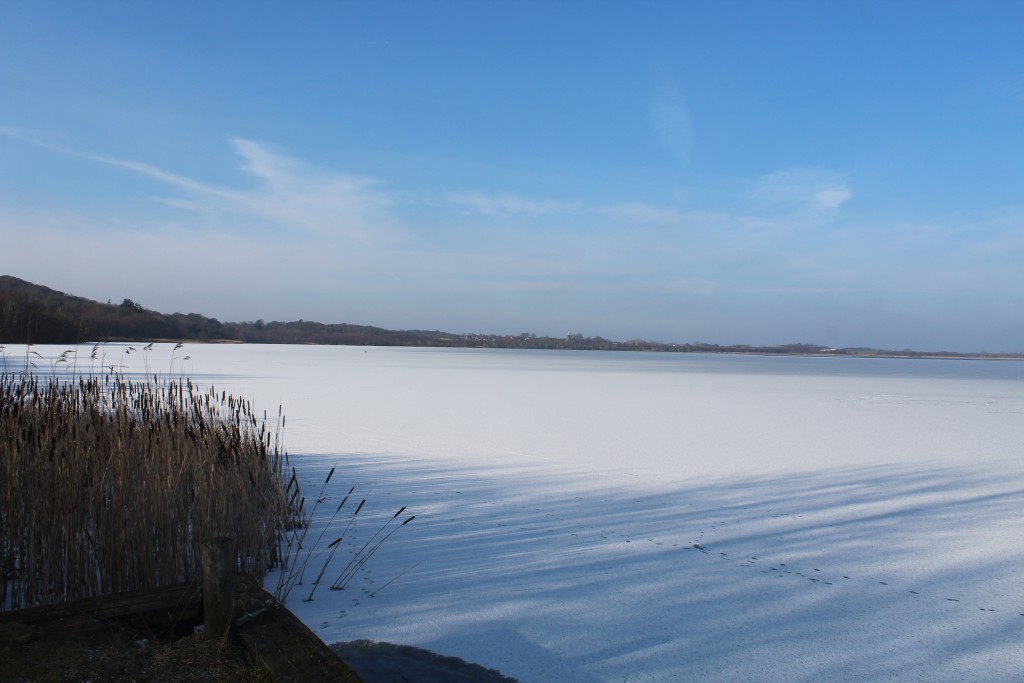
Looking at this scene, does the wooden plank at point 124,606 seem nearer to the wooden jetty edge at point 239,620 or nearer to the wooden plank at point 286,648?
the wooden jetty edge at point 239,620

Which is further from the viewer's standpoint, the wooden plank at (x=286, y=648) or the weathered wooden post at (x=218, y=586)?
the weathered wooden post at (x=218, y=586)

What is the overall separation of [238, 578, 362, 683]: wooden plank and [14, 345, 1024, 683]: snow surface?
514 millimetres

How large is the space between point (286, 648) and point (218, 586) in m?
0.26

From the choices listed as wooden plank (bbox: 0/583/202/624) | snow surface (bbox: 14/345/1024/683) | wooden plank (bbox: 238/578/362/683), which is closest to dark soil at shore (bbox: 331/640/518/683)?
snow surface (bbox: 14/345/1024/683)

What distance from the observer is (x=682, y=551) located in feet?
11.4

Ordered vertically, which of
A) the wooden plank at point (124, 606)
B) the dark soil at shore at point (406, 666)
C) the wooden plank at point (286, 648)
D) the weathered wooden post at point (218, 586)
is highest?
the weathered wooden post at point (218, 586)

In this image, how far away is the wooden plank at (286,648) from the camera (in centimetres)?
164

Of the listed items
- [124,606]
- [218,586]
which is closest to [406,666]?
[218,586]

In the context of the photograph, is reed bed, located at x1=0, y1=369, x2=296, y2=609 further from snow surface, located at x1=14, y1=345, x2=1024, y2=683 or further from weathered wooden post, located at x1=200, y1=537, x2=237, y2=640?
weathered wooden post, located at x1=200, y1=537, x2=237, y2=640

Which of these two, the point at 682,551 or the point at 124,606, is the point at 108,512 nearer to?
the point at 124,606

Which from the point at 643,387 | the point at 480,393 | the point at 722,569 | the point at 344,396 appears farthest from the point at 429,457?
the point at 643,387

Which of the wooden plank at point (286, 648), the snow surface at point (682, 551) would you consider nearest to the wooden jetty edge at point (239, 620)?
the wooden plank at point (286, 648)

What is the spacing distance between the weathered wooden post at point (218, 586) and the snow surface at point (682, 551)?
0.61 metres

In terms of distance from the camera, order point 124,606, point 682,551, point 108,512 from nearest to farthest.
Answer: point 124,606 < point 108,512 < point 682,551
